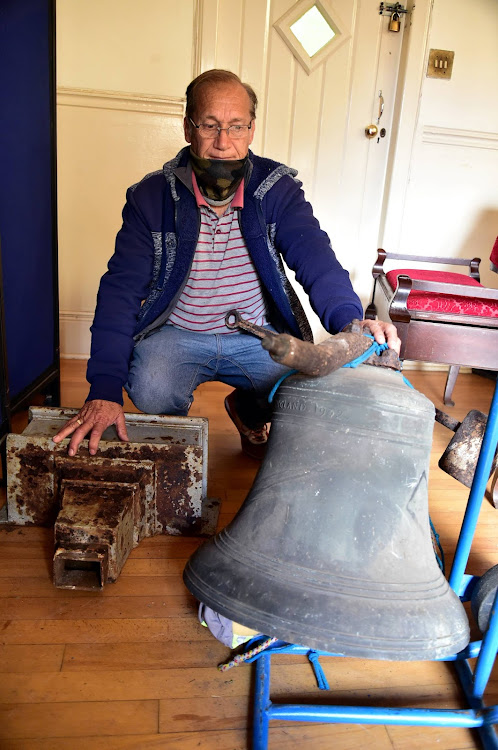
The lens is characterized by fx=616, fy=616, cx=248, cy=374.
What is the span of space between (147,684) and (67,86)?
102 inches

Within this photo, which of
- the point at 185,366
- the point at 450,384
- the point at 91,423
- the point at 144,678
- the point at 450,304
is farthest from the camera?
the point at 450,384

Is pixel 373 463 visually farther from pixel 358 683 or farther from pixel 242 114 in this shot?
pixel 242 114

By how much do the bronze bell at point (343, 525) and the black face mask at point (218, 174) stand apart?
2.96 feet

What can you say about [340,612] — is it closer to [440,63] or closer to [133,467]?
[133,467]

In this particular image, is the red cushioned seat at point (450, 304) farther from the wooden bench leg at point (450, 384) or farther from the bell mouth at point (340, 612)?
the bell mouth at point (340, 612)

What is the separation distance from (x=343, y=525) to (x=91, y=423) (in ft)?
2.46

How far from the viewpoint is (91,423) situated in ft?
4.40

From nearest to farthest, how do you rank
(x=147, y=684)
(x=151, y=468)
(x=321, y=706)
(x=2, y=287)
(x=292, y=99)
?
(x=321, y=706) → (x=147, y=684) → (x=151, y=468) → (x=2, y=287) → (x=292, y=99)

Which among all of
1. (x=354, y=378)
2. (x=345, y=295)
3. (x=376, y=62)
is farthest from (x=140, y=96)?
(x=354, y=378)

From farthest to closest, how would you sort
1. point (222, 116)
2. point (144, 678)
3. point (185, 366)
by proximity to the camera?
point (185, 366) < point (222, 116) < point (144, 678)

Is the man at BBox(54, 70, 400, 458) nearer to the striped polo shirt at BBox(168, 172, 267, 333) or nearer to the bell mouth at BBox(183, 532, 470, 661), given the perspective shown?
the striped polo shirt at BBox(168, 172, 267, 333)

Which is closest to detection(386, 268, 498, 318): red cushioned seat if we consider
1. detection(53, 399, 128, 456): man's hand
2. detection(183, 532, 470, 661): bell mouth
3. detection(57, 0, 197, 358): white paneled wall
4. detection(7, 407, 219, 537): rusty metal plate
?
detection(7, 407, 219, 537): rusty metal plate

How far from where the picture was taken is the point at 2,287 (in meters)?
1.68

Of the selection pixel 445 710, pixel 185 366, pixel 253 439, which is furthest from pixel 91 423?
pixel 445 710
